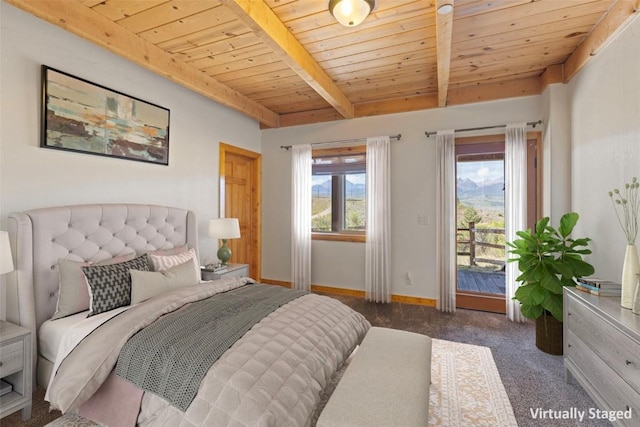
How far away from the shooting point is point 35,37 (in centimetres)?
215

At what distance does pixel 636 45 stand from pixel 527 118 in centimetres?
145

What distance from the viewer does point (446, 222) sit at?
370 centimetres

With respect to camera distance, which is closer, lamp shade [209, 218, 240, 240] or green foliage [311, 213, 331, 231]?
lamp shade [209, 218, 240, 240]

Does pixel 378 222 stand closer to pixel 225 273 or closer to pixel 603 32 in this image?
pixel 225 273

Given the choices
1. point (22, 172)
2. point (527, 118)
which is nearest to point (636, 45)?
point (527, 118)

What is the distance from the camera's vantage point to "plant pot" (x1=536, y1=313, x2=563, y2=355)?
8.50 feet

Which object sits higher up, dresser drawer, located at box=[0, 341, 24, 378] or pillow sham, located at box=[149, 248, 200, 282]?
pillow sham, located at box=[149, 248, 200, 282]

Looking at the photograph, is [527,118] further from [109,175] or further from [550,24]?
[109,175]

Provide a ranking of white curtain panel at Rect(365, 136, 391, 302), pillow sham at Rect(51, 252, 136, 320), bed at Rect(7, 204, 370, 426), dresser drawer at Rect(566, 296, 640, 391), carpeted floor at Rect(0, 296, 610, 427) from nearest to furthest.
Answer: bed at Rect(7, 204, 370, 426) → dresser drawer at Rect(566, 296, 640, 391) → carpeted floor at Rect(0, 296, 610, 427) → pillow sham at Rect(51, 252, 136, 320) → white curtain panel at Rect(365, 136, 391, 302)

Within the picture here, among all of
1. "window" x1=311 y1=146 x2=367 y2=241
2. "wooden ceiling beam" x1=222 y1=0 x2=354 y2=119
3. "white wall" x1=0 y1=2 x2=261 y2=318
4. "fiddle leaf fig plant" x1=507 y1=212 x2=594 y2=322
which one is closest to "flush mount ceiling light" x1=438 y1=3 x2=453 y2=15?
"wooden ceiling beam" x1=222 y1=0 x2=354 y2=119

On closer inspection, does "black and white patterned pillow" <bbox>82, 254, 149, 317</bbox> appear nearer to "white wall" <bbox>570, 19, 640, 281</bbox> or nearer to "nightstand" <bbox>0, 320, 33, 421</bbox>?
"nightstand" <bbox>0, 320, 33, 421</bbox>

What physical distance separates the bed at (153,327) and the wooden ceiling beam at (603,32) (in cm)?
285

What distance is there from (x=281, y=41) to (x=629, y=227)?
2.84 metres

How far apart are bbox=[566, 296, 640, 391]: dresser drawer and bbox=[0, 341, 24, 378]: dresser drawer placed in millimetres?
3304
